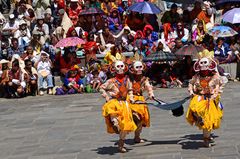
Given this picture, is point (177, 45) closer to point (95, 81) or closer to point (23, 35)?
point (95, 81)

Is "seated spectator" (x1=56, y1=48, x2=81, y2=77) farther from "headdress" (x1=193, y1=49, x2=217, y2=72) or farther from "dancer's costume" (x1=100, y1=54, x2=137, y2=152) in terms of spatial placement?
"headdress" (x1=193, y1=49, x2=217, y2=72)

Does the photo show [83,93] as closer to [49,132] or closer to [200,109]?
[49,132]

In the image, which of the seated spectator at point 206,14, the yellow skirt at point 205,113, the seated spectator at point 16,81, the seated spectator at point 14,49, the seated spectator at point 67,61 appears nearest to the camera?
the yellow skirt at point 205,113

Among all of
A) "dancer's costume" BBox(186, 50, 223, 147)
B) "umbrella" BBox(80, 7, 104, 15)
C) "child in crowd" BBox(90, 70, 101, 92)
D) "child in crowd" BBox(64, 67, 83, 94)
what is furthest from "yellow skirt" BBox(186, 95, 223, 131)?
"umbrella" BBox(80, 7, 104, 15)

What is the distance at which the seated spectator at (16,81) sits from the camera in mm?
19469

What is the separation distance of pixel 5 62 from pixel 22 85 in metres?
0.93

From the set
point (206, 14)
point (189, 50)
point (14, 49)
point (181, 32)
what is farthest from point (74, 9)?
point (189, 50)

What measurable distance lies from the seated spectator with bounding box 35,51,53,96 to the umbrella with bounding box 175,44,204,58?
3309 mm

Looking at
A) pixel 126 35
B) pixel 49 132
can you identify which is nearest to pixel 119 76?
pixel 49 132

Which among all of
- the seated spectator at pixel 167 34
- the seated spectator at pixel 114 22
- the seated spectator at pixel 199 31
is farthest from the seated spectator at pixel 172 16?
the seated spectator at pixel 114 22

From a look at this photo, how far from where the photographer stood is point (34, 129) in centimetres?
1491

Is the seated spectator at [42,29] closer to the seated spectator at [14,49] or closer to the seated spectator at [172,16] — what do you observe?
the seated spectator at [14,49]

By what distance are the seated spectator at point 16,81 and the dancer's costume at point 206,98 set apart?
319 inches

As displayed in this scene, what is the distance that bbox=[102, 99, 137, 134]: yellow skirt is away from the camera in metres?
11.8
